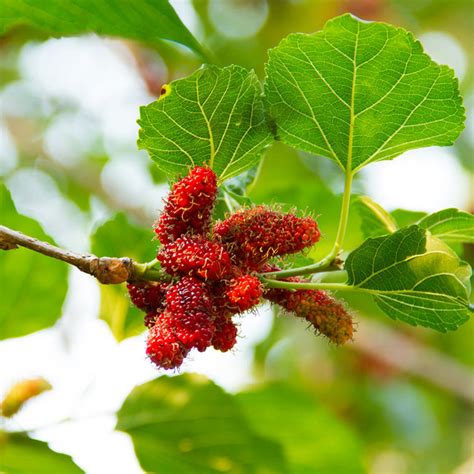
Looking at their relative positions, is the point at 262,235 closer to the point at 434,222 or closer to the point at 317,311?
the point at 317,311

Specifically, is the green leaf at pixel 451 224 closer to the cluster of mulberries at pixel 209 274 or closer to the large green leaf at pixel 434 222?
the large green leaf at pixel 434 222

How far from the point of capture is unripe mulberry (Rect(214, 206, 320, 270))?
3.22 feet

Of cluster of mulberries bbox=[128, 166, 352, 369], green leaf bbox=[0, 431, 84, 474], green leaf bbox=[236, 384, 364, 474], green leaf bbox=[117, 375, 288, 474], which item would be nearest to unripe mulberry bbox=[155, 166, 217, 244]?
cluster of mulberries bbox=[128, 166, 352, 369]

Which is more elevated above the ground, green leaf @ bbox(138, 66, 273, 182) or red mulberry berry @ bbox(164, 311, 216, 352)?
green leaf @ bbox(138, 66, 273, 182)

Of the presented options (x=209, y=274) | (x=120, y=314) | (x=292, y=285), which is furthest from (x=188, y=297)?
(x=120, y=314)

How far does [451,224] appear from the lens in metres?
1.14

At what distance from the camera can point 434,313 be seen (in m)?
1.03

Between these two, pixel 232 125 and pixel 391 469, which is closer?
pixel 232 125

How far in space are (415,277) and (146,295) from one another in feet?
1.16

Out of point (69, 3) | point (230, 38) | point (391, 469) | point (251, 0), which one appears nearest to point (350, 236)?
point (69, 3)

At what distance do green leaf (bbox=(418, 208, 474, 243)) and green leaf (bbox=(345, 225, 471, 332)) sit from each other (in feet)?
0.45

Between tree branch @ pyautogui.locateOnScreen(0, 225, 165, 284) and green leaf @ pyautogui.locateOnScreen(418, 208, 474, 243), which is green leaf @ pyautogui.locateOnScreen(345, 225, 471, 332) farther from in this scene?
tree branch @ pyautogui.locateOnScreen(0, 225, 165, 284)

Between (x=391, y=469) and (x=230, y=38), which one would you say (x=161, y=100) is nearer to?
(x=230, y=38)

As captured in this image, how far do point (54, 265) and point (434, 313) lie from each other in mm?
767
